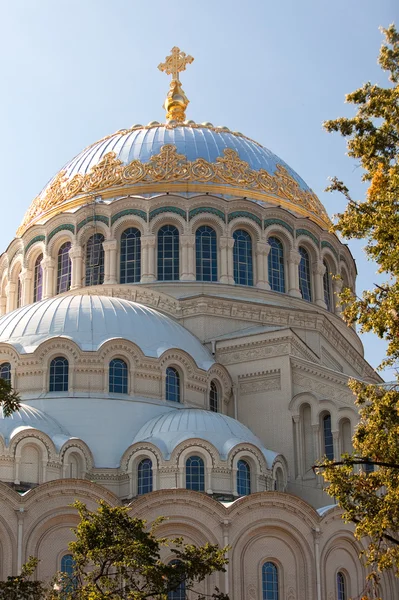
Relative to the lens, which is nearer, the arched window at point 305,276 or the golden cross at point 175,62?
the arched window at point 305,276

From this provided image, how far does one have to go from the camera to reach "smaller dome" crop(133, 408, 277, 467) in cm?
3092

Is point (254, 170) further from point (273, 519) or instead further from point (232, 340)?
point (273, 519)

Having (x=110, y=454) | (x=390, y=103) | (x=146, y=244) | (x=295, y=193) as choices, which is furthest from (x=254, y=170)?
(x=390, y=103)

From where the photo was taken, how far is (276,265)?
138 feet

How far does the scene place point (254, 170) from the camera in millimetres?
43656

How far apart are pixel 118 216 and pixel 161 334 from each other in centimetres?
748

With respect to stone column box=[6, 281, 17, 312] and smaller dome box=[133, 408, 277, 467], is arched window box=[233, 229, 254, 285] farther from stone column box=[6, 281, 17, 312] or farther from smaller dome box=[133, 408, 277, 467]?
smaller dome box=[133, 408, 277, 467]

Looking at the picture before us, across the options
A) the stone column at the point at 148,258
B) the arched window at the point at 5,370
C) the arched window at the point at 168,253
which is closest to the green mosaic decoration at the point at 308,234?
the arched window at the point at 168,253

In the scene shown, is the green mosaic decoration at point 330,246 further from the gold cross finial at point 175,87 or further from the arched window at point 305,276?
the gold cross finial at point 175,87

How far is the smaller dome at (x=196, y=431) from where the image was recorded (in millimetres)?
30922

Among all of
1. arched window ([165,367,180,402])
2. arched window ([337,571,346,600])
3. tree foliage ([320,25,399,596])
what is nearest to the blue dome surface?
arched window ([165,367,180,402])

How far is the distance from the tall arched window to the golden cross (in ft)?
64.3

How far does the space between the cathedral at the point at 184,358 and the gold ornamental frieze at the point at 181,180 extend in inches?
3.0

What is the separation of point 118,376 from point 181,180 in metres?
11.0
